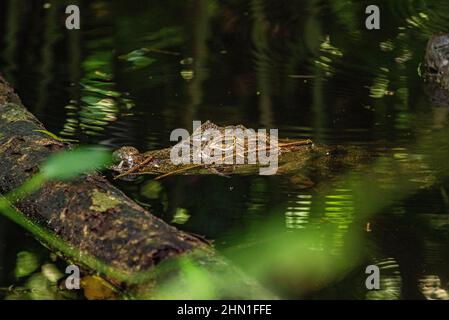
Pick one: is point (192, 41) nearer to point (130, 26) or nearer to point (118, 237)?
point (130, 26)

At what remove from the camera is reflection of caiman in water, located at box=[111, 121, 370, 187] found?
4.46 meters

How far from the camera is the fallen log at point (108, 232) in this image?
322 cm

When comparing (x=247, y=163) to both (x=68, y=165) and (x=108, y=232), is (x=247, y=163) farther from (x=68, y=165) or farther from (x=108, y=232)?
(x=108, y=232)

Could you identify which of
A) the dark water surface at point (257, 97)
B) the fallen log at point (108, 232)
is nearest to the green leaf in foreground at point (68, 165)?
the fallen log at point (108, 232)

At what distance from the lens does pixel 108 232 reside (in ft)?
11.5

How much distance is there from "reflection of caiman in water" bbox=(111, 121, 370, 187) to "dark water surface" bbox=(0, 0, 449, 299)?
0.09 metres

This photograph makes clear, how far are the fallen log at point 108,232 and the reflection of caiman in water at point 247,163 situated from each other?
1.19ft

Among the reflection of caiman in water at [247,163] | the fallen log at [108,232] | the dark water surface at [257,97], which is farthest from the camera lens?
the reflection of caiman in water at [247,163]

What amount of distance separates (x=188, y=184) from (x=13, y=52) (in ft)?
8.82

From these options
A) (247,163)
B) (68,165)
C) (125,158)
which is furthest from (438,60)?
(68,165)

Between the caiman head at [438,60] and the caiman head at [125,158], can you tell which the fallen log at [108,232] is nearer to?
the caiman head at [125,158]

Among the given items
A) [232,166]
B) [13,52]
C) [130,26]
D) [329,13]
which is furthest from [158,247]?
[329,13]

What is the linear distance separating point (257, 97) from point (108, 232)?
2.41 meters

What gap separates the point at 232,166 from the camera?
4508 mm
